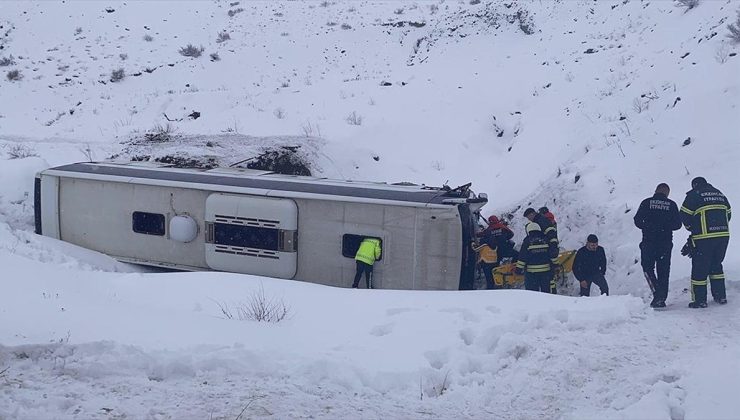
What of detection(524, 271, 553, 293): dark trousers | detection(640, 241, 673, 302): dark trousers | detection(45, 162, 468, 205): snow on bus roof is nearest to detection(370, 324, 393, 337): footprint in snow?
detection(45, 162, 468, 205): snow on bus roof

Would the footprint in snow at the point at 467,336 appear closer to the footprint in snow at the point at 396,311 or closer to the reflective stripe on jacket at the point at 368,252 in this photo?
the footprint in snow at the point at 396,311

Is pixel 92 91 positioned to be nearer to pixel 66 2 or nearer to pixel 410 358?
pixel 66 2

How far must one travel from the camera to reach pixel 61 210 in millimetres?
13398

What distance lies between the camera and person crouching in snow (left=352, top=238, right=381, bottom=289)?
11.1 m

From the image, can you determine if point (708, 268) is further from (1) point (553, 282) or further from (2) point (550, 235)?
(1) point (553, 282)

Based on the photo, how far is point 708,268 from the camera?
9.36 meters

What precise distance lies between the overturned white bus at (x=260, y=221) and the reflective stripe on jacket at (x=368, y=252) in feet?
0.71

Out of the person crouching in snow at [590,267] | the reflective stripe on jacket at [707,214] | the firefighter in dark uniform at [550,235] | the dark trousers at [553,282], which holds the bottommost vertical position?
the dark trousers at [553,282]

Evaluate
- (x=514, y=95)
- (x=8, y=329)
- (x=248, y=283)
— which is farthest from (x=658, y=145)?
(x=8, y=329)

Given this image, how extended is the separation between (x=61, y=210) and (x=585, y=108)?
41.2ft

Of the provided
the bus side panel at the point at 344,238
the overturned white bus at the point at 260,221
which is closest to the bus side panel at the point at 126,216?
the overturned white bus at the point at 260,221

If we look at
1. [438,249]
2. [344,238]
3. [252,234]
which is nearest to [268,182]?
[252,234]

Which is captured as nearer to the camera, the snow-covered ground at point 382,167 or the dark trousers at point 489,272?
the snow-covered ground at point 382,167

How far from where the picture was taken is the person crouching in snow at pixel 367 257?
11133mm
